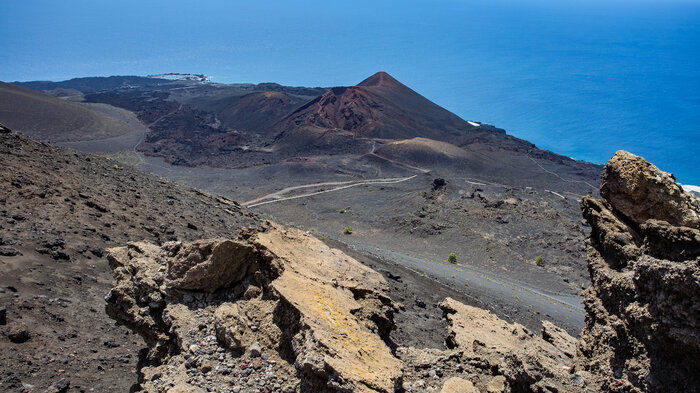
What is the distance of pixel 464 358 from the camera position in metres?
7.34

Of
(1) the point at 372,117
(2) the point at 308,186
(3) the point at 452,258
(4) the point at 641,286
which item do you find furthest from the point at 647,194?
(1) the point at 372,117

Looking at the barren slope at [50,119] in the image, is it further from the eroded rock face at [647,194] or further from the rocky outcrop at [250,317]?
the eroded rock face at [647,194]

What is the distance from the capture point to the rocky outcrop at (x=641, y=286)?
17.4 feet

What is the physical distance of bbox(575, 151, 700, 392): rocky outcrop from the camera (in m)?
5.31

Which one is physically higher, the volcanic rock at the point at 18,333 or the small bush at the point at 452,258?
the volcanic rock at the point at 18,333

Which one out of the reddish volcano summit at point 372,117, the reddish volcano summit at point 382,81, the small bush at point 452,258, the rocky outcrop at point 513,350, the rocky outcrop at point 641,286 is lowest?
the small bush at point 452,258

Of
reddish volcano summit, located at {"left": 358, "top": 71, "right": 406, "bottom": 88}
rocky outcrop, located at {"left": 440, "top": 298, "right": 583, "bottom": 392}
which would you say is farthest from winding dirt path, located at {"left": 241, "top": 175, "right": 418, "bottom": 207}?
reddish volcano summit, located at {"left": 358, "top": 71, "right": 406, "bottom": 88}

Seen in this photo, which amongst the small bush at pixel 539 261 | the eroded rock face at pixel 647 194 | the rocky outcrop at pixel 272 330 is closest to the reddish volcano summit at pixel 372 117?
the small bush at pixel 539 261

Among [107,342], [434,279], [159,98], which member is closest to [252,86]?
[159,98]

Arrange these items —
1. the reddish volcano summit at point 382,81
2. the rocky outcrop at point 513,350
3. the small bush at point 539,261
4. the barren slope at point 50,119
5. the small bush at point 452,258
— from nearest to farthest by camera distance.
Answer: the rocky outcrop at point 513,350, the small bush at point 452,258, the small bush at point 539,261, the barren slope at point 50,119, the reddish volcano summit at point 382,81

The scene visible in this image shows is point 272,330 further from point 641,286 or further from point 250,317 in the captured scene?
point 641,286

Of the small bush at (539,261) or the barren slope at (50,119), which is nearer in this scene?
the small bush at (539,261)

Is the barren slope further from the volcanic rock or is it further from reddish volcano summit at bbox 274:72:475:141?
the volcanic rock

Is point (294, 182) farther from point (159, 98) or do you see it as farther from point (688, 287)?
point (159, 98)
